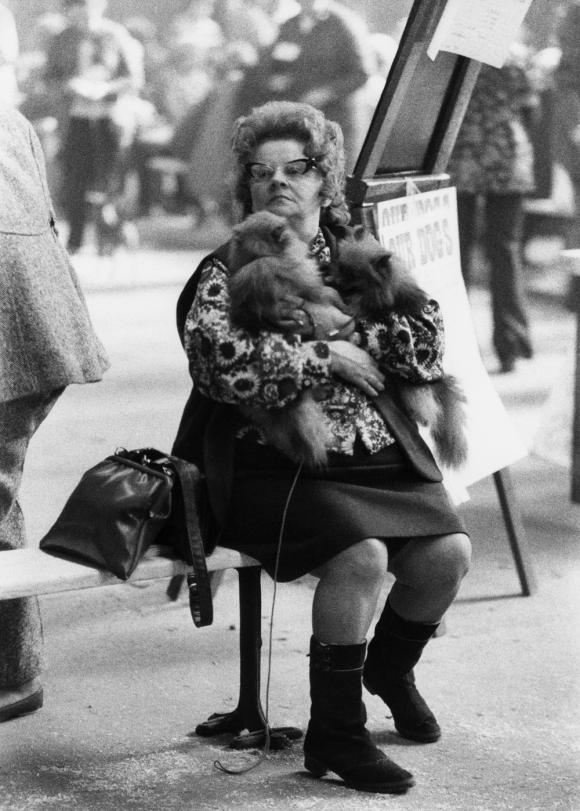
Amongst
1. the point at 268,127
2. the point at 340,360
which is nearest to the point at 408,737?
the point at 340,360

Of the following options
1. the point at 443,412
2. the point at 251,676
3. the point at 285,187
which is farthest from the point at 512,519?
the point at 285,187

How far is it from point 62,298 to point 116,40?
27.0 feet

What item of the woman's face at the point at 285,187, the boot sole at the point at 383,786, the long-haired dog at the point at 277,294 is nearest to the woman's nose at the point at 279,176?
the woman's face at the point at 285,187

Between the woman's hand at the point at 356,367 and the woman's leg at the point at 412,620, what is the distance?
0.34 m

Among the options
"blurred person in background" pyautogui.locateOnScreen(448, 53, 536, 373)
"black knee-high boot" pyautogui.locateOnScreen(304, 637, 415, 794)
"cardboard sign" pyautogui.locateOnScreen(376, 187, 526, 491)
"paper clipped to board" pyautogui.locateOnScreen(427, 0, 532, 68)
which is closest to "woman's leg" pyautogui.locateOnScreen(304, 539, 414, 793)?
"black knee-high boot" pyautogui.locateOnScreen(304, 637, 415, 794)

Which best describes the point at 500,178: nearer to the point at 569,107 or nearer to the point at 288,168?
the point at 569,107

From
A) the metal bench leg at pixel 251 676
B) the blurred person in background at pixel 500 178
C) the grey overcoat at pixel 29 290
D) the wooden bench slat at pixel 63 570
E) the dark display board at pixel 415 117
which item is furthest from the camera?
the blurred person in background at pixel 500 178

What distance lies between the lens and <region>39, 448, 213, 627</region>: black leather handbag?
2.77m

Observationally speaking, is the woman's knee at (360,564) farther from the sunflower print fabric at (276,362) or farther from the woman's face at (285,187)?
the woman's face at (285,187)

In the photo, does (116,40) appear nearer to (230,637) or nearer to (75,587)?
(230,637)

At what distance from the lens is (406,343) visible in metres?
2.97

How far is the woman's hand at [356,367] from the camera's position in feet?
9.38

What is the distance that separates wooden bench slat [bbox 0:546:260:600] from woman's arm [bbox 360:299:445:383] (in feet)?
1.68

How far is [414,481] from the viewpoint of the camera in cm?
298
